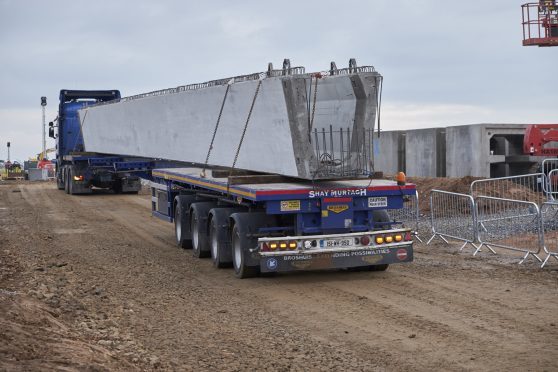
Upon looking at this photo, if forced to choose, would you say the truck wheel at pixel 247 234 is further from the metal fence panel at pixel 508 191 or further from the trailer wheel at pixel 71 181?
the trailer wheel at pixel 71 181

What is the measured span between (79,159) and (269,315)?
24.9 m

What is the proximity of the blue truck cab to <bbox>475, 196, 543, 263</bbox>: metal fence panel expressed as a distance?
18208 millimetres

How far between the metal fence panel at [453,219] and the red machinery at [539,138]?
6.04 metres

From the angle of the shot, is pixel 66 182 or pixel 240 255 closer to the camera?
pixel 240 255

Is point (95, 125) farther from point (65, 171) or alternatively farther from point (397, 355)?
point (397, 355)

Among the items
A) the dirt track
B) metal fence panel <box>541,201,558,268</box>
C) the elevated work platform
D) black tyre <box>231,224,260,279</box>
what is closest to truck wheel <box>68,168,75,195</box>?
the dirt track

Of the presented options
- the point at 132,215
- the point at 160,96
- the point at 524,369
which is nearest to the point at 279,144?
the point at 524,369

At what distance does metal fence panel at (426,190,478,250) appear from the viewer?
16.7 m

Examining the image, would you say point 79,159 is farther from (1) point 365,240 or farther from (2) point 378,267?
(1) point 365,240

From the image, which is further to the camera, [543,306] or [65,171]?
[65,171]

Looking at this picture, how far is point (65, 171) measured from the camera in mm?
35031

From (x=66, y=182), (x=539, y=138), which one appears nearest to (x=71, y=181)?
(x=66, y=182)

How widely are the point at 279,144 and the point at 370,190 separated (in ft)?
5.57

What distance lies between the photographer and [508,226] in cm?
1641
